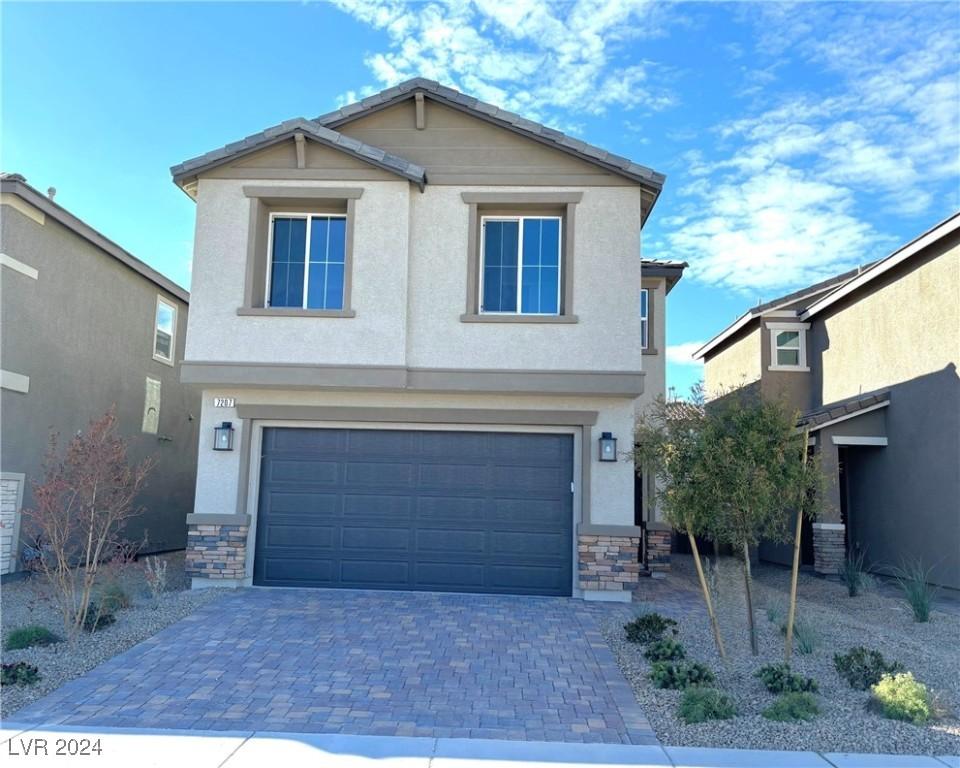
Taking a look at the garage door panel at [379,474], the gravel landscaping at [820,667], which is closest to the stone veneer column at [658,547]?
the gravel landscaping at [820,667]

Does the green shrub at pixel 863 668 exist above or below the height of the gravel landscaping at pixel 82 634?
above

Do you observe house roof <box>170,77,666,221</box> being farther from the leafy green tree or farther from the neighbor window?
the neighbor window

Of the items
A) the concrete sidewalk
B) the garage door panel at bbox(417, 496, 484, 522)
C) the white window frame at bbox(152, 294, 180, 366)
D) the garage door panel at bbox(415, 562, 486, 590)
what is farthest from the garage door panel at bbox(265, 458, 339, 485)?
the white window frame at bbox(152, 294, 180, 366)

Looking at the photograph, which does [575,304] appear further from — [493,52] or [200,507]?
[200,507]

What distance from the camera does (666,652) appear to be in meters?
7.66

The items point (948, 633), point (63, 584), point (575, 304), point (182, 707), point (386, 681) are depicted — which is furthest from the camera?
point (575, 304)

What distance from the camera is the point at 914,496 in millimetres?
14016

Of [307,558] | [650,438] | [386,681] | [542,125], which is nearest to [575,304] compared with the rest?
[542,125]

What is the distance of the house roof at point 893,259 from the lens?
12.8 meters

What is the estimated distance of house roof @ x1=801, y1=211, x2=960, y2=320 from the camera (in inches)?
505

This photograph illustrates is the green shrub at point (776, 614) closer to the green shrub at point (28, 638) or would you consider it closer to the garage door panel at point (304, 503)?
the garage door panel at point (304, 503)

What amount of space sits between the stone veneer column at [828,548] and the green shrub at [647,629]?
681cm

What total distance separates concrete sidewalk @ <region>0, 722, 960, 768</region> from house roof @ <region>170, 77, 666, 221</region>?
7899 millimetres

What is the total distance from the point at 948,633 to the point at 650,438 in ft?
16.5
